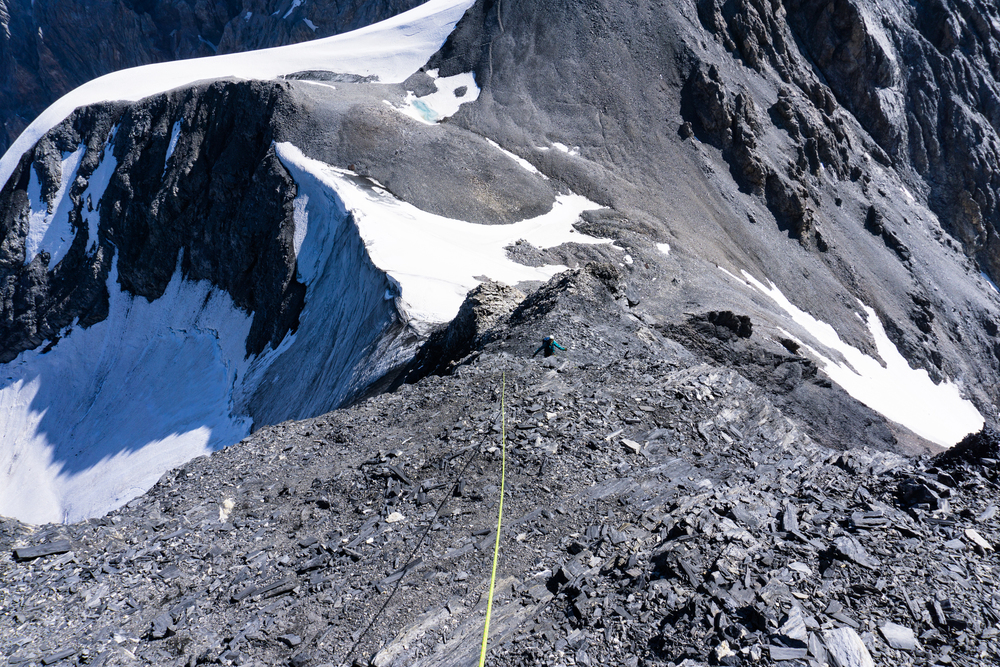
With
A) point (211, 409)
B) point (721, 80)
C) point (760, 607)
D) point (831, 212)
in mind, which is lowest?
Result: point (211, 409)

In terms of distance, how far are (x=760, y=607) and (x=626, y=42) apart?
142ft

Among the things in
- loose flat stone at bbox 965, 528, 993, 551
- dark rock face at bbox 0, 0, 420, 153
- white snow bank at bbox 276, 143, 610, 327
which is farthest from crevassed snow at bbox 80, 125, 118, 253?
dark rock face at bbox 0, 0, 420, 153

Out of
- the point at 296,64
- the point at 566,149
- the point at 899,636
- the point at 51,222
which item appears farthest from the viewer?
the point at 296,64

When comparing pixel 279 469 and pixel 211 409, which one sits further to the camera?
pixel 211 409

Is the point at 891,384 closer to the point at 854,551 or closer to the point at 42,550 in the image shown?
the point at 854,551

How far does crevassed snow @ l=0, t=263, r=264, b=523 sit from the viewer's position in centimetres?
2530

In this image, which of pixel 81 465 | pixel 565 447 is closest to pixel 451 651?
pixel 565 447

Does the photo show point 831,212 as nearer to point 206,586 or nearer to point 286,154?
point 286,154

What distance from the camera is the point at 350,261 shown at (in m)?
24.3

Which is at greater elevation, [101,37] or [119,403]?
[101,37]

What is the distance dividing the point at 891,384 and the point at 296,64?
39661 mm

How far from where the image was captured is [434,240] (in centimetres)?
2606

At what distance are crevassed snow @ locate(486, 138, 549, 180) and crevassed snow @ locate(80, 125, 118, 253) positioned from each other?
69.1 feet

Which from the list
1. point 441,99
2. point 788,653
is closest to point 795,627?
point 788,653
